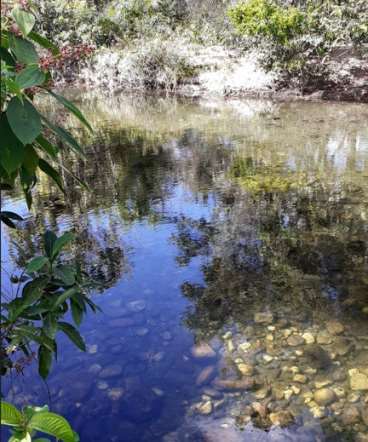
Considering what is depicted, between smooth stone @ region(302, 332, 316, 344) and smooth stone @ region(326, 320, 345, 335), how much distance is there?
0.17 metres

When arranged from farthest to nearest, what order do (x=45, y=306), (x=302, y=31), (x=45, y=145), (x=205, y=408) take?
(x=302, y=31), (x=205, y=408), (x=45, y=306), (x=45, y=145)

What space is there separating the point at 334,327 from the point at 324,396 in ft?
2.55

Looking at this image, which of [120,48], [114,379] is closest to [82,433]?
[114,379]

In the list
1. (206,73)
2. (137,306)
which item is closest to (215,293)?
(137,306)

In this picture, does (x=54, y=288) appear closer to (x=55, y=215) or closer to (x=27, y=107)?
(x=27, y=107)

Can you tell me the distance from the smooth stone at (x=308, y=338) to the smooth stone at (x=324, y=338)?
0.14 feet

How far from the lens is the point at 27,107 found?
1.10 metres

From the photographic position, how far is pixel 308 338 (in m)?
3.50

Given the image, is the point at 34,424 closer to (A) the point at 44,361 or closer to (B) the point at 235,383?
(A) the point at 44,361

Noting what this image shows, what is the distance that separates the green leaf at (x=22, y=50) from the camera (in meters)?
1.18

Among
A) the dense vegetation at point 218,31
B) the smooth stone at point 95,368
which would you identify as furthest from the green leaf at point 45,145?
the dense vegetation at point 218,31

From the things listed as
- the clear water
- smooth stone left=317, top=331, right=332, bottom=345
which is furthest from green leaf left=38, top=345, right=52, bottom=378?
smooth stone left=317, top=331, right=332, bottom=345

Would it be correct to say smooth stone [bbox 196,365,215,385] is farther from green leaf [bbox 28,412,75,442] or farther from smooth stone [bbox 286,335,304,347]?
green leaf [bbox 28,412,75,442]

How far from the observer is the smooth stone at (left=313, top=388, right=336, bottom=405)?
2904 millimetres
